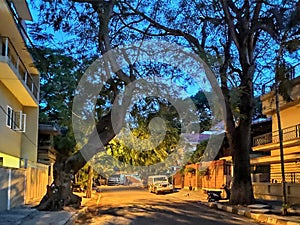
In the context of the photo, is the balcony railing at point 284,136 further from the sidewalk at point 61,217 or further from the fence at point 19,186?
the fence at point 19,186

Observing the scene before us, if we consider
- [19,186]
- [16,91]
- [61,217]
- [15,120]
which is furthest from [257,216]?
[15,120]

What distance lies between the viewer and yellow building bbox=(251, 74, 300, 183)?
86.9 ft

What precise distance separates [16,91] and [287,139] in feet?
55.8

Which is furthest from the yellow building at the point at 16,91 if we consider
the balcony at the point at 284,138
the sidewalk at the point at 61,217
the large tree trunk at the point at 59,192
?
the balcony at the point at 284,138

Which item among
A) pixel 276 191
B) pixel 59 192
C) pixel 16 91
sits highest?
pixel 16 91

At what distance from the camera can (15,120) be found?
23281 mm

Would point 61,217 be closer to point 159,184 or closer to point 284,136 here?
point 284,136

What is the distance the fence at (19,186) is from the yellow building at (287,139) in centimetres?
1408

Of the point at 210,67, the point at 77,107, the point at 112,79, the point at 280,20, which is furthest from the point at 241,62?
the point at 280,20

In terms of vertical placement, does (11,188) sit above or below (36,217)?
above

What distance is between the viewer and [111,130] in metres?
18.7

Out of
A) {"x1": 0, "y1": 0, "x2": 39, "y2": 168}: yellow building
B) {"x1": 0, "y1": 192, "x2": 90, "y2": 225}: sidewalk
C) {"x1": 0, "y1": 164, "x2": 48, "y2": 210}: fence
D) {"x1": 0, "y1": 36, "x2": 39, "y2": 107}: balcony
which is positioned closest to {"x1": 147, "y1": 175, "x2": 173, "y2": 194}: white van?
{"x1": 0, "y1": 164, "x2": 48, "y2": 210}: fence

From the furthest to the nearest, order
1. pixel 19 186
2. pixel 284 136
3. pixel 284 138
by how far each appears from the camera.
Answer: pixel 284 136, pixel 284 138, pixel 19 186

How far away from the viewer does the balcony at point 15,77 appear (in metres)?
17.3
